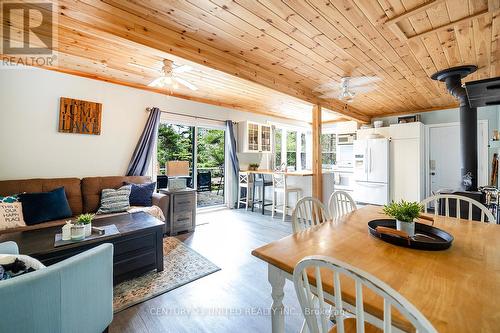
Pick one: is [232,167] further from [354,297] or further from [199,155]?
[354,297]

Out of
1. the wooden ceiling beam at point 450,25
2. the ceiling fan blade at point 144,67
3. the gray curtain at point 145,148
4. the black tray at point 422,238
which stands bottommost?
the black tray at point 422,238

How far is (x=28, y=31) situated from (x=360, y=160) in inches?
250

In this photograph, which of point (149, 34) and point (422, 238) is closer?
point (422, 238)

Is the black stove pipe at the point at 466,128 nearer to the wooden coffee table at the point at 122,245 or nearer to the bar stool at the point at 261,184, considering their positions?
the bar stool at the point at 261,184

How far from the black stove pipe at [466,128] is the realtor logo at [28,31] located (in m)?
4.58

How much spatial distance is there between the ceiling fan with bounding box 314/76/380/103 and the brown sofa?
3.17m

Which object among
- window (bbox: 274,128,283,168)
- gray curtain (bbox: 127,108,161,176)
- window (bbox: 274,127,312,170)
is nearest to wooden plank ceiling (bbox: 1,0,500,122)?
gray curtain (bbox: 127,108,161,176)

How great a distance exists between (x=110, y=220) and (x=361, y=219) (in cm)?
256

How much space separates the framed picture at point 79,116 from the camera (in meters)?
3.20

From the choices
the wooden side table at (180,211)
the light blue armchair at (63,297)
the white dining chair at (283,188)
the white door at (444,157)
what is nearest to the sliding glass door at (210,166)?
the wooden side table at (180,211)

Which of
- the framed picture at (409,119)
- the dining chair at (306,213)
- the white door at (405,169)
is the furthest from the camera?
the framed picture at (409,119)

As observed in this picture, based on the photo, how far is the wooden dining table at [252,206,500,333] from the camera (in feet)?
2.34

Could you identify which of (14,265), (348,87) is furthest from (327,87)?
(14,265)

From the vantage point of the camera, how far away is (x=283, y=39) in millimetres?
2264
